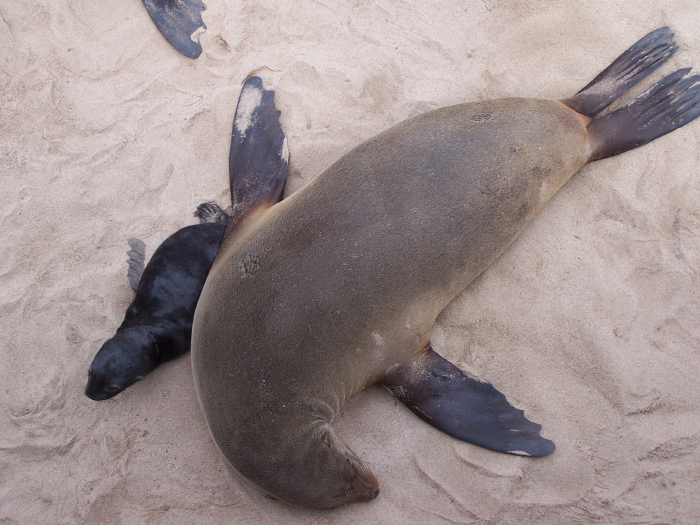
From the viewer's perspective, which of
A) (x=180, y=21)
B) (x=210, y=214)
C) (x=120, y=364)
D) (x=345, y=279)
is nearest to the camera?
(x=345, y=279)

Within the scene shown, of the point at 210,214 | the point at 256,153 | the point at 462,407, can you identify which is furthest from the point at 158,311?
the point at 462,407

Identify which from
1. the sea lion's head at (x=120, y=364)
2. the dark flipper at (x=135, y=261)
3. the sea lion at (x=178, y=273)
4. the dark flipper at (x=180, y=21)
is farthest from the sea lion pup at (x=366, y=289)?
the dark flipper at (x=180, y=21)

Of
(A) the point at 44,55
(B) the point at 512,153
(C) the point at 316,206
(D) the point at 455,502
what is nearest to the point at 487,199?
(B) the point at 512,153

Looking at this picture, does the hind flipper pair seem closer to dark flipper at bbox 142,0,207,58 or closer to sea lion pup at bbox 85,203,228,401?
sea lion pup at bbox 85,203,228,401

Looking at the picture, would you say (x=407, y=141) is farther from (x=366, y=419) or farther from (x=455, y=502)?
(x=455, y=502)

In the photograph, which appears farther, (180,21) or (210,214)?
(180,21)

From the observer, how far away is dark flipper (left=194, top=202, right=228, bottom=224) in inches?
139

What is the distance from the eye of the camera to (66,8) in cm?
382

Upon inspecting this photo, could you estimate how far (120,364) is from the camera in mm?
3039

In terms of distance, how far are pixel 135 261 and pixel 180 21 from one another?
5.40 ft

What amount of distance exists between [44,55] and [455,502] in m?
3.76

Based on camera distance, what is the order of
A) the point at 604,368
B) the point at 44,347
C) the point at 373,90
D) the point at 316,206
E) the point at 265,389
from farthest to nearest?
the point at 373,90 → the point at 44,347 → the point at 604,368 → the point at 316,206 → the point at 265,389

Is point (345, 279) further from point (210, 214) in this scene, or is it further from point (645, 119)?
point (645, 119)

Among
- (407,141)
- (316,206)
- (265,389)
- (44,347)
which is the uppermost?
(407,141)
